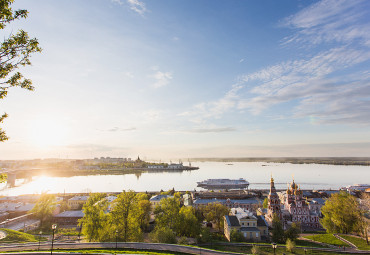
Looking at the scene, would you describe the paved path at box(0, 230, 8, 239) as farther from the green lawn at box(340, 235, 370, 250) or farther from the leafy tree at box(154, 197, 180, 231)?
the green lawn at box(340, 235, 370, 250)

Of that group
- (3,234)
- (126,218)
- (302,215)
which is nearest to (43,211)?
(3,234)

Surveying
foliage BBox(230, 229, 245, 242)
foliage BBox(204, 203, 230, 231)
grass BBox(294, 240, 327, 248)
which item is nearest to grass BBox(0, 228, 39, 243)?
foliage BBox(230, 229, 245, 242)

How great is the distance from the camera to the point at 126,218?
29734 mm

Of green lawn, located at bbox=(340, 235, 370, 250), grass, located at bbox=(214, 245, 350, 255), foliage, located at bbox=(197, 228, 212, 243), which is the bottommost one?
green lawn, located at bbox=(340, 235, 370, 250)

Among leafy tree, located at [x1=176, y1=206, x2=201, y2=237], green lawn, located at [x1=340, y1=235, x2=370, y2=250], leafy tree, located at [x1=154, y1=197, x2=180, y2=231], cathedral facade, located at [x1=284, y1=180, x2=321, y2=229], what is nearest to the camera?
green lawn, located at [x1=340, y1=235, x2=370, y2=250]

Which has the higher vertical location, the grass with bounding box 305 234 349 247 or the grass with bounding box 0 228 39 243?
the grass with bounding box 0 228 39 243

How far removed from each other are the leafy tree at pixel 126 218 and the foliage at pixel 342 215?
108 feet

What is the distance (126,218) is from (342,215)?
35.5 m

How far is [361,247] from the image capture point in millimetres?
30297

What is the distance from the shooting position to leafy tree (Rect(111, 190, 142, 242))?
29016 millimetres

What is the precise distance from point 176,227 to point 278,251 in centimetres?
1453

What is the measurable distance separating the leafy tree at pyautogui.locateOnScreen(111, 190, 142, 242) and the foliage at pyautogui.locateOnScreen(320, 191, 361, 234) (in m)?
33.1

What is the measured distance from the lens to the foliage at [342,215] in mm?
35000

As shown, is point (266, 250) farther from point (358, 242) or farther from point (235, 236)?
point (358, 242)
